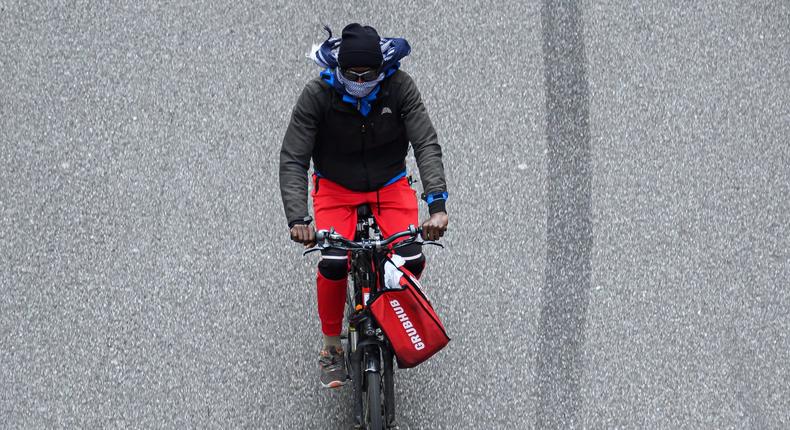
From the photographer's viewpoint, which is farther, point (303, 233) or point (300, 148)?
point (300, 148)

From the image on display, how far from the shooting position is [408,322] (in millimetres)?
5504

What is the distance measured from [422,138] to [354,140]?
395 millimetres

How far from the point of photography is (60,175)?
7410mm

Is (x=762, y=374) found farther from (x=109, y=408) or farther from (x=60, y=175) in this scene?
(x=60, y=175)

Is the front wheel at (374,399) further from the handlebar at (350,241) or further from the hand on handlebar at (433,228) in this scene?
the hand on handlebar at (433,228)

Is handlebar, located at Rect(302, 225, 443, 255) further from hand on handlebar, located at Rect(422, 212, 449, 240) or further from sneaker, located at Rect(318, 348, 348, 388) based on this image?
sneaker, located at Rect(318, 348, 348, 388)

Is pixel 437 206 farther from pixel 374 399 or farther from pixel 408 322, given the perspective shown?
pixel 374 399

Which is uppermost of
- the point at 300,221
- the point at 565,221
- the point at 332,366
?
the point at 300,221

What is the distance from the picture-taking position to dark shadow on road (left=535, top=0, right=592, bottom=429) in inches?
261

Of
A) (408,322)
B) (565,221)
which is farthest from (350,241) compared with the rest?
(565,221)

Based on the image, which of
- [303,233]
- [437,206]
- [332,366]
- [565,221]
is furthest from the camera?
[565,221]

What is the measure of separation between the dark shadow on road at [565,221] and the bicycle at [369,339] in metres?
1.22

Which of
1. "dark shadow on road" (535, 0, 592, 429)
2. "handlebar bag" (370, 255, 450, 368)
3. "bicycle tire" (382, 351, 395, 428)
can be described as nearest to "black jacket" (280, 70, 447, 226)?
"handlebar bag" (370, 255, 450, 368)

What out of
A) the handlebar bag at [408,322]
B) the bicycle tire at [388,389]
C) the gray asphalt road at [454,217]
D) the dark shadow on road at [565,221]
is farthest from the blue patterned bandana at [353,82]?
the dark shadow on road at [565,221]
